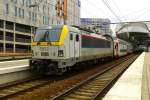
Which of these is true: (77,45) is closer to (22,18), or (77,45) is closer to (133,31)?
(22,18)

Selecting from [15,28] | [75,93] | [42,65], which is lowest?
[75,93]

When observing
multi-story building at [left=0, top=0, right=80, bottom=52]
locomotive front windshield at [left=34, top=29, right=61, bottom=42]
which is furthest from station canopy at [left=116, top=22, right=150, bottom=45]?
locomotive front windshield at [left=34, top=29, right=61, bottom=42]

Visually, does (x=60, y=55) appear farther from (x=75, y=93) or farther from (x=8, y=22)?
(x=8, y=22)

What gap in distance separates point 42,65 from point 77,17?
84.9 m

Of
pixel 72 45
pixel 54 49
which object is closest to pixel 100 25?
pixel 72 45

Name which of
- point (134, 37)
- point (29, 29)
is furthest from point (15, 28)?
point (134, 37)

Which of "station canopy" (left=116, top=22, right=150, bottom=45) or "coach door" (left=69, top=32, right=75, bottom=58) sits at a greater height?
"station canopy" (left=116, top=22, right=150, bottom=45)

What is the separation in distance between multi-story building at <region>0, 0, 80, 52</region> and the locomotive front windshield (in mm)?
33123

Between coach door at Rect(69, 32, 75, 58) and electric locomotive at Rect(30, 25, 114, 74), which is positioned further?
coach door at Rect(69, 32, 75, 58)

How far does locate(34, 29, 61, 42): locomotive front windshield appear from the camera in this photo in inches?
623

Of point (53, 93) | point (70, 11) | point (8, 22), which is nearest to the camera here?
point (53, 93)

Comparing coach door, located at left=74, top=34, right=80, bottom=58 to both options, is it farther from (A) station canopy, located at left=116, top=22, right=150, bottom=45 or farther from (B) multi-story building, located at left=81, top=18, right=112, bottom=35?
(A) station canopy, located at left=116, top=22, right=150, bottom=45

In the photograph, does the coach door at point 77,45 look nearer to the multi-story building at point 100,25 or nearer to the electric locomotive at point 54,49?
the electric locomotive at point 54,49

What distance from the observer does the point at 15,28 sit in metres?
62.1
